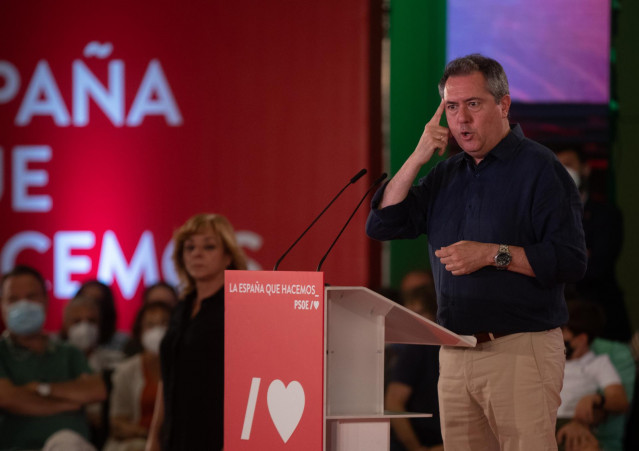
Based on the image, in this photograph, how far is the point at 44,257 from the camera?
6273mm

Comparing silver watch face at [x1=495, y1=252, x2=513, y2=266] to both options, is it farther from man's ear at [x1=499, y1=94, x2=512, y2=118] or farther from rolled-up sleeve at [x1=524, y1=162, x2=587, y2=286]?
man's ear at [x1=499, y1=94, x2=512, y2=118]

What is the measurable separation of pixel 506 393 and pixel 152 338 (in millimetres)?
3192

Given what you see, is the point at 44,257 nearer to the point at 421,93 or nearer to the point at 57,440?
the point at 57,440

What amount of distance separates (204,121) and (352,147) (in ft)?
3.15

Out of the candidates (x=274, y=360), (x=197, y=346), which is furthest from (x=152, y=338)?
(x=274, y=360)

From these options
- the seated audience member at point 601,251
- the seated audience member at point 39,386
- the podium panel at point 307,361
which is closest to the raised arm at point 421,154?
the podium panel at point 307,361

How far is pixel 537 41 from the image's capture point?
6.56 m

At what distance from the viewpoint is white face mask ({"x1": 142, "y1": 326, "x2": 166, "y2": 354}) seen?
543 centimetres

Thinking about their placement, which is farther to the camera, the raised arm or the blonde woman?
the blonde woman

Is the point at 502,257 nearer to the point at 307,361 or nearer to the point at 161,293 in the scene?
the point at 307,361

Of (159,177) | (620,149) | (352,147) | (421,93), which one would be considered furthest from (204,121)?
(620,149)

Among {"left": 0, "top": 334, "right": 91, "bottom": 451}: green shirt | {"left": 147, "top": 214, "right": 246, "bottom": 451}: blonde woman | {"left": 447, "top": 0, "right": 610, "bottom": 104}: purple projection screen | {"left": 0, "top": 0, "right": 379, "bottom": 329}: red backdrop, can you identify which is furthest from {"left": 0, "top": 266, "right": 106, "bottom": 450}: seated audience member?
{"left": 447, "top": 0, "right": 610, "bottom": 104}: purple projection screen

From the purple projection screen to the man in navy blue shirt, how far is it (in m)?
3.95

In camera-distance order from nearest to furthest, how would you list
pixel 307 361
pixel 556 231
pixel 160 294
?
1. pixel 307 361
2. pixel 556 231
3. pixel 160 294
